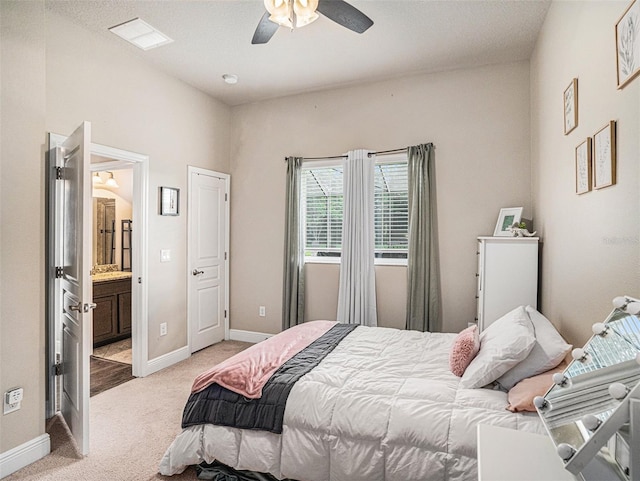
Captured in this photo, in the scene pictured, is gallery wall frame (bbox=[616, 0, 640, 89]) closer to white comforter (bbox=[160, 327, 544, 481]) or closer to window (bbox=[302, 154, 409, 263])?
white comforter (bbox=[160, 327, 544, 481])

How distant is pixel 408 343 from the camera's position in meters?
2.71

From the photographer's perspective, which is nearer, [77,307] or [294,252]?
[77,307]

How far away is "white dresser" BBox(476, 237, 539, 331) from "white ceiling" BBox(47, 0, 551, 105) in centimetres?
171

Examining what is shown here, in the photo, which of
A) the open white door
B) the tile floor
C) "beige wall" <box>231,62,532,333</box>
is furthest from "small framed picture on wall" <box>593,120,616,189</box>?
the tile floor

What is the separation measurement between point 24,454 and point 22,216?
141 cm

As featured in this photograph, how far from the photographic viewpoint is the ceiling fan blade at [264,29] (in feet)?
7.79

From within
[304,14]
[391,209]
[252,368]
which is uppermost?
[304,14]

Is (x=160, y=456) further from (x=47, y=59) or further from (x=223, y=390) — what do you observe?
(x=47, y=59)

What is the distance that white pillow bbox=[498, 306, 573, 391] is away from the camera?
180 cm

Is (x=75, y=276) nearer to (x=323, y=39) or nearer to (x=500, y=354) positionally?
(x=500, y=354)

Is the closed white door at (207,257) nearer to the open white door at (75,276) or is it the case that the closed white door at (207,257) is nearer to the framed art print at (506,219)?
the open white door at (75,276)

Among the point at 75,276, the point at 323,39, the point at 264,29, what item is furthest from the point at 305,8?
the point at 75,276

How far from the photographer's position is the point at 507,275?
9.94 feet

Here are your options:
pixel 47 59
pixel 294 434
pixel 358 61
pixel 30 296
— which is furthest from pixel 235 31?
pixel 294 434
